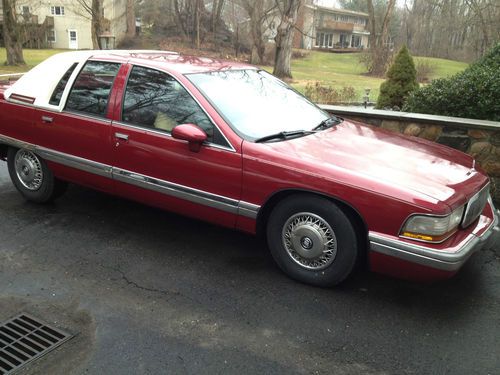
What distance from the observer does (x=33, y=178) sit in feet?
16.5

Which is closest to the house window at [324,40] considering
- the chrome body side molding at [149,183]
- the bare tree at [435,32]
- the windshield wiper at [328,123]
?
the bare tree at [435,32]

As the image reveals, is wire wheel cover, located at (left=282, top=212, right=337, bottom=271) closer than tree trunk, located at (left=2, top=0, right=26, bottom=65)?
Yes

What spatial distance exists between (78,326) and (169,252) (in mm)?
1193

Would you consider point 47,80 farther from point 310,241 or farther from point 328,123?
point 310,241

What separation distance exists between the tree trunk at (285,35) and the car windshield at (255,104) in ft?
54.1

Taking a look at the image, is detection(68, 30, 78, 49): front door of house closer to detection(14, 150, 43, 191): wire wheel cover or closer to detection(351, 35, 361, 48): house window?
detection(351, 35, 361, 48): house window

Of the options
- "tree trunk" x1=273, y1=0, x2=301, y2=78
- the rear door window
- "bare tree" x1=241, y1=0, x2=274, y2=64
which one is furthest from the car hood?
"bare tree" x1=241, y1=0, x2=274, y2=64

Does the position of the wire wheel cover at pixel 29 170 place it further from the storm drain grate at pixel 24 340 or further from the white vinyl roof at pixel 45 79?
the storm drain grate at pixel 24 340

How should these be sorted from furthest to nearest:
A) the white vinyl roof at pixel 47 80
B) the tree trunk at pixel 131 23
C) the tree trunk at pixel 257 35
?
the tree trunk at pixel 131 23 → the tree trunk at pixel 257 35 → the white vinyl roof at pixel 47 80

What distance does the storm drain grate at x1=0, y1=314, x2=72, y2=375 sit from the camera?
111 inches

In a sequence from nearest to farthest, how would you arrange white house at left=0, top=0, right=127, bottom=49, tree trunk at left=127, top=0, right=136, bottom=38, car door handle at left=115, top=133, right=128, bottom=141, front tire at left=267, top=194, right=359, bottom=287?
1. front tire at left=267, top=194, right=359, bottom=287
2. car door handle at left=115, top=133, right=128, bottom=141
3. tree trunk at left=127, top=0, right=136, bottom=38
4. white house at left=0, top=0, right=127, bottom=49

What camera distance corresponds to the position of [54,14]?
4731 cm

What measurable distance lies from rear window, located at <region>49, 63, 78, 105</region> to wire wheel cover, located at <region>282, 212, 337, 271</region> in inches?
103

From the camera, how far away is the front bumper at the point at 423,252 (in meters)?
3.11
